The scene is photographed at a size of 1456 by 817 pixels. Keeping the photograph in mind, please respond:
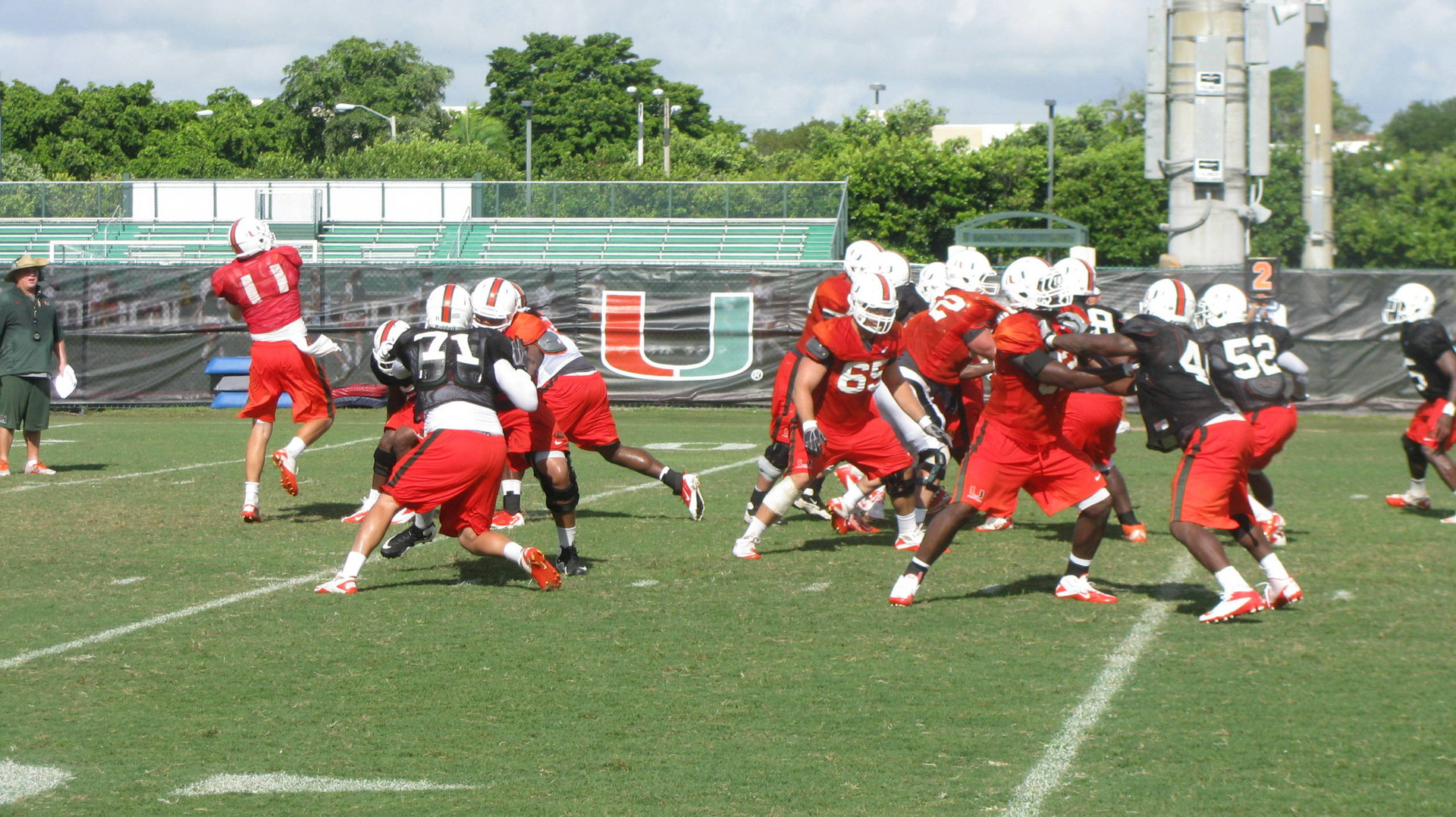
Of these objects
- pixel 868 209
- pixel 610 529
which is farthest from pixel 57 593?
pixel 868 209

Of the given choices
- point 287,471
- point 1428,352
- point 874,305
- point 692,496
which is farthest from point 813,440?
point 1428,352

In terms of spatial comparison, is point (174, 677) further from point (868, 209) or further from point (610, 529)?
point (868, 209)

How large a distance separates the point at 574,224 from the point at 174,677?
2601 centimetres

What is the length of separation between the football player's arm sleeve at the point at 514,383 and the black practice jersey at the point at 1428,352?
660cm

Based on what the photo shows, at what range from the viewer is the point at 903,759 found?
4930mm

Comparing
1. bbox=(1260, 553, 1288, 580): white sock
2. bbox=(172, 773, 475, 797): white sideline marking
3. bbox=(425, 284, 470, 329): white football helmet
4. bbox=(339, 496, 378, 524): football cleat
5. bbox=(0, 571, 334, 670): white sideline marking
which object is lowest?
bbox=(172, 773, 475, 797): white sideline marking

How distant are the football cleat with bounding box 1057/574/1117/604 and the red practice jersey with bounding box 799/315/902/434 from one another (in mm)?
1704

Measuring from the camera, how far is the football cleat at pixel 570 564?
8.32m

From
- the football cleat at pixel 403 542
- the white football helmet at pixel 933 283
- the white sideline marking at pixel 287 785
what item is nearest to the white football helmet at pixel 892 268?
the white football helmet at pixel 933 283

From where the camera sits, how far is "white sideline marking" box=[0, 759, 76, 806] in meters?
4.56

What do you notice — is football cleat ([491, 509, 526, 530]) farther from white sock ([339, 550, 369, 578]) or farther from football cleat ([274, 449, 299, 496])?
white sock ([339, 550, 369, 578])

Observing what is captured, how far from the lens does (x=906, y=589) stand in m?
7.43

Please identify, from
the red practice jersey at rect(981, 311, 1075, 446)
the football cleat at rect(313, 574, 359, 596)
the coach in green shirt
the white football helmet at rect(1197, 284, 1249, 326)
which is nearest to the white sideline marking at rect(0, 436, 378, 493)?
the coach in green shirt

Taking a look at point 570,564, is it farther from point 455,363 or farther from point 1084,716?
point 1084,716
